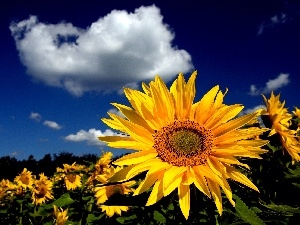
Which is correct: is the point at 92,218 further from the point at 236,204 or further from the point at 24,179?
the point at 24,179

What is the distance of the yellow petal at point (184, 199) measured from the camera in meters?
2.15

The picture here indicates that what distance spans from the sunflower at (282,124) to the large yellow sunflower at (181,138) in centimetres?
159

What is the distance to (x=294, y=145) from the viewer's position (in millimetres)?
4504

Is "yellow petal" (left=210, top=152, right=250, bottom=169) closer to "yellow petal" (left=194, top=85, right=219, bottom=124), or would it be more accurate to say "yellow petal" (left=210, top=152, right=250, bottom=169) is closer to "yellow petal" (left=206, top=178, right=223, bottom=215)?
"yellow petal" (left=206, top=178, right=223, bottom=215)

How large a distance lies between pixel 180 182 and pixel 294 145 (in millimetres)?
2499

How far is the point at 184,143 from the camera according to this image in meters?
2.90

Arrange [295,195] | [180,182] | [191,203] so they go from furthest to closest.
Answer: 1. [295,195]
2. [180,182]
3. [191,203]

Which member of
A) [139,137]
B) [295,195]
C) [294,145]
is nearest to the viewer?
[139,137]

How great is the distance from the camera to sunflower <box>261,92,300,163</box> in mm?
4445

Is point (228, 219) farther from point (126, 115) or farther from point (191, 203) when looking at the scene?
point (126, 115)

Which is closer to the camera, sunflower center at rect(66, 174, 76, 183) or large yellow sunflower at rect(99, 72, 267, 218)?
large yellow sunflower at rect(99, 72, 267, 218)

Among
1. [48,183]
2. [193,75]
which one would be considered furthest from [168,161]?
[48,183]

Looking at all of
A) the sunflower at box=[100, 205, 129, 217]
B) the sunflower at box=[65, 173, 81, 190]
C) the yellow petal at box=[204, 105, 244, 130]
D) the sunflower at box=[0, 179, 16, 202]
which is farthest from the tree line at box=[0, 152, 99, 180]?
the yellow petal at box=[204, 105, 244, 130]

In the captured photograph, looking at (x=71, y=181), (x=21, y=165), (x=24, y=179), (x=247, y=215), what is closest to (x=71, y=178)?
(x=71, y=181)
